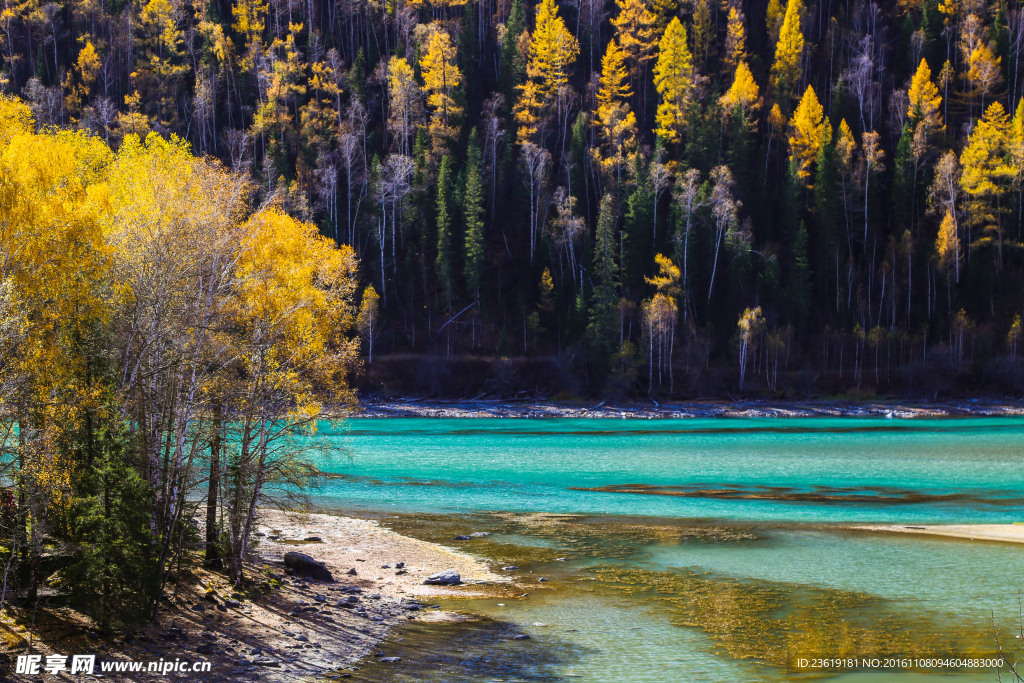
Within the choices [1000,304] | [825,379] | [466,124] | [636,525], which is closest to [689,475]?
[636,525]

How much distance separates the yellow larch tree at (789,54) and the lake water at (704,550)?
174ft

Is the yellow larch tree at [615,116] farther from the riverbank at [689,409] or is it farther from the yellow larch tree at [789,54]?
the riverbank at [689,409]

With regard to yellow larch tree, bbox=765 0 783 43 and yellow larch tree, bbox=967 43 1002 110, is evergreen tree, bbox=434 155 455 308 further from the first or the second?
yellow larch tree, bbox=967 43 1002 110

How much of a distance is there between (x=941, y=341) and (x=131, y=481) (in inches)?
2895

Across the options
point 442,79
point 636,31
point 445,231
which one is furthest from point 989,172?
point 442,79

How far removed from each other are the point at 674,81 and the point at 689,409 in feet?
123

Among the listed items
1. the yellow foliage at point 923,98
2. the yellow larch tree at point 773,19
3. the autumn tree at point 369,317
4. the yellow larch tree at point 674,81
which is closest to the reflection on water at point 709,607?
the autumn tree at point 369,317

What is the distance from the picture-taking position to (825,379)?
233ft

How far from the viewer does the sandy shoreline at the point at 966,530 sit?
23.6 meters

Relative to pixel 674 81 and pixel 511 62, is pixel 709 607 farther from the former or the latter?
pixel 511 62

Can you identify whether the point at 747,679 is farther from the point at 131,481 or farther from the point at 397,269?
the point at 397,269

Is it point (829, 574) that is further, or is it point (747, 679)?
point (829, 574)

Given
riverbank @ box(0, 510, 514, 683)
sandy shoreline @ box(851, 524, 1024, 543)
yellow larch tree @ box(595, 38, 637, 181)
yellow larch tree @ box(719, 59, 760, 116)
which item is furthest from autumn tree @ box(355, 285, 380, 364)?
sandy shoreline @ box(851, 524, 1024, 543)

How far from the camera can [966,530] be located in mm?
24703
